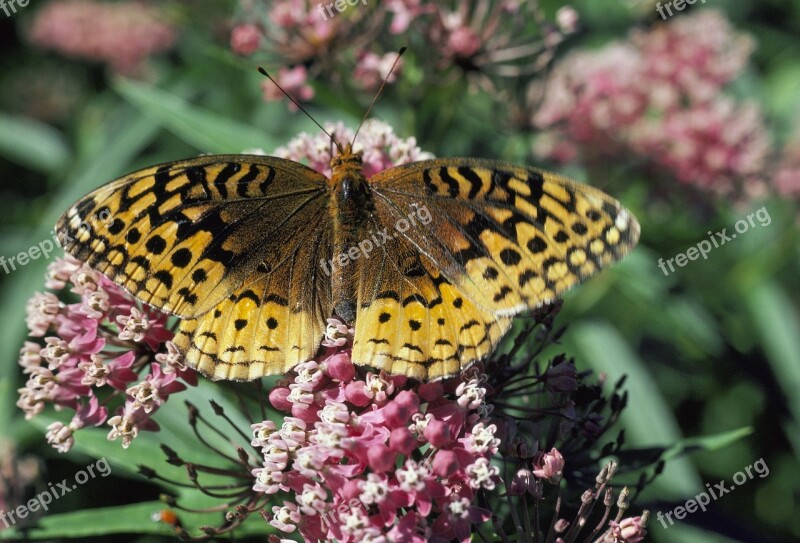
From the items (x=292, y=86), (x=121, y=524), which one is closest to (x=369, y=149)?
(x=292, y=86)

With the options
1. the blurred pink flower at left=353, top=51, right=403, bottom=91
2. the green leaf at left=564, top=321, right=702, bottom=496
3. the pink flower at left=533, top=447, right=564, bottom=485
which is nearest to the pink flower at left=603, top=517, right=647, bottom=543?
the pink flower at left=533, top=447, right=564, bottom=485

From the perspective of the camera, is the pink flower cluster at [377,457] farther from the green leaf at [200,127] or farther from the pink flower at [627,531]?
the green leaf at [200,127]

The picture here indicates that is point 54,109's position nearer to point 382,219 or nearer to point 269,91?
point 269,91

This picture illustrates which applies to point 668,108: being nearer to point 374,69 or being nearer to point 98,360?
point 374,69

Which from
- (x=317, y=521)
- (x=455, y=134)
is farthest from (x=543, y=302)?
(x=455, y=134)

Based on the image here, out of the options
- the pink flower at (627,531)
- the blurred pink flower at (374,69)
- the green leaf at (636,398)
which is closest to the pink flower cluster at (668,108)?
the green leaf at (636,398)

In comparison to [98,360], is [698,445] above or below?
below

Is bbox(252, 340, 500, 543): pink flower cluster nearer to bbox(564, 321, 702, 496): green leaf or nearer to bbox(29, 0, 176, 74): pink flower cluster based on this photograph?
bbox(564, 321, 702, 496): green leaf
